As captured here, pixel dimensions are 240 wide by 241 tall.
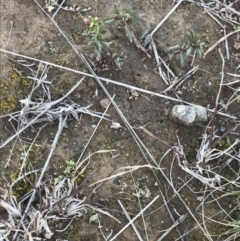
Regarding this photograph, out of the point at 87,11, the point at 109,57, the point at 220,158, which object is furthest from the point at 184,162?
the point at 87,11

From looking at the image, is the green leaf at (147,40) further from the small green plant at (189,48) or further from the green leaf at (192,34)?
the green leaf at (192,34)

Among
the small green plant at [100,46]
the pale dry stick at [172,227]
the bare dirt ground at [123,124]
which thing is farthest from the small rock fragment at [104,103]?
the pale dry stick at [172,227]

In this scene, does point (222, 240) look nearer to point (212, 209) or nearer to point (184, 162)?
point (212, 209)

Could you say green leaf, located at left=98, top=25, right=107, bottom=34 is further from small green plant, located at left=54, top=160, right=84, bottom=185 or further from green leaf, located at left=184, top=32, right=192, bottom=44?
small green plant, located at left=54, top=160, right=84, bottom=185

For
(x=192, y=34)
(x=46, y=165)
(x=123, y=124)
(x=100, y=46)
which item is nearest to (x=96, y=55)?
(x=100, y=46)

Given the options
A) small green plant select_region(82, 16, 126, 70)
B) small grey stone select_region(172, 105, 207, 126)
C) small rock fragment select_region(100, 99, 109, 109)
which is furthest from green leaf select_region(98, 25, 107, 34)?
small grey stone select_region(172, 105, 207, 126)

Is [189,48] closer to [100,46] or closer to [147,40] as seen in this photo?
[147,40]
